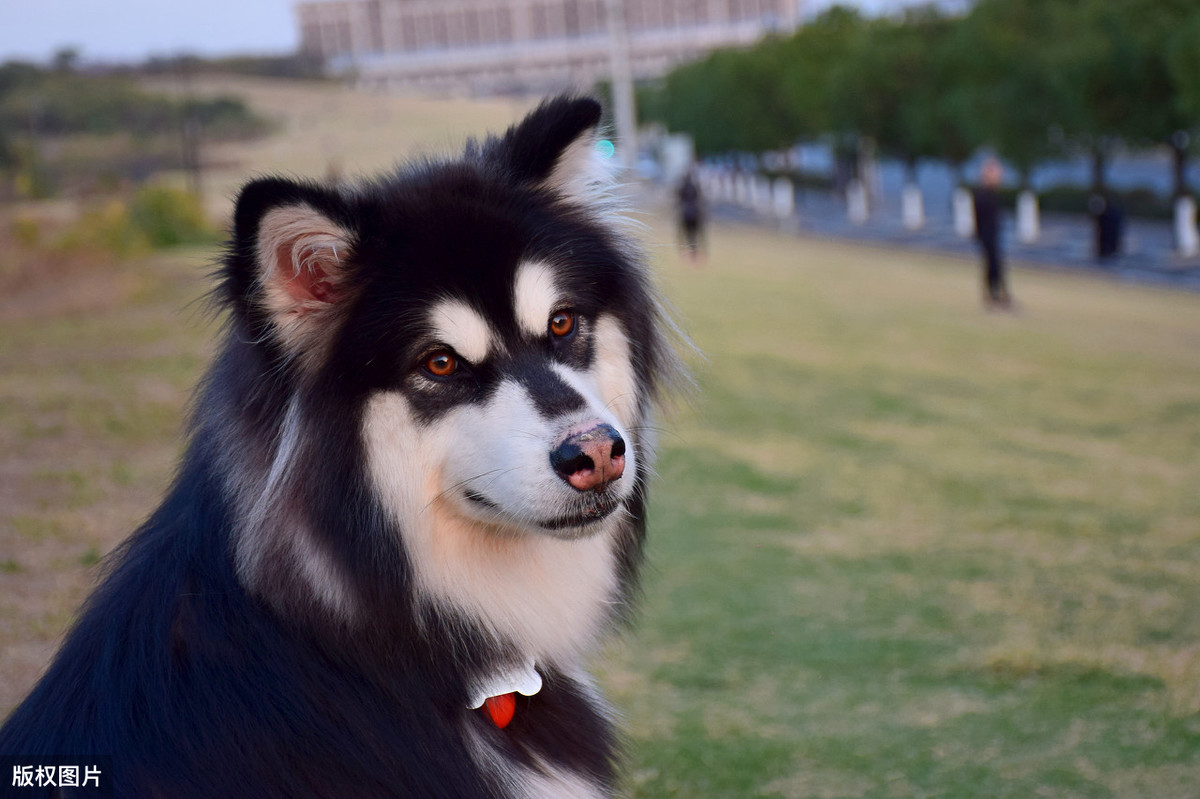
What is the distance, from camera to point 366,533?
2633mm

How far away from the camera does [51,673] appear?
256 cm

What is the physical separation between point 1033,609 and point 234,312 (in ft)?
14.0

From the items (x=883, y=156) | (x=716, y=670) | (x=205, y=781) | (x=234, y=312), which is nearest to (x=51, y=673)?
(x=205, y=781)

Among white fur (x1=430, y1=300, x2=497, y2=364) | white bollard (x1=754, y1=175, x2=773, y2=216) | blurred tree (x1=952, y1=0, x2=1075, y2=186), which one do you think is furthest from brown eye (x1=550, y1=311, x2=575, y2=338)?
white bollard (x1=754, y1=175, x2=773, y2=216)

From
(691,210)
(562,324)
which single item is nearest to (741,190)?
(691,210)

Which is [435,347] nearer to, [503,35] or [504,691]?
[504,691]

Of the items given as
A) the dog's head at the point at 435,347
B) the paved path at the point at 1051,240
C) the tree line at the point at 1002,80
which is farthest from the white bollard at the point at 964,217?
the dog's head at the point at 435,347

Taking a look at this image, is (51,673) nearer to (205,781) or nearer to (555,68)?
(205,781)

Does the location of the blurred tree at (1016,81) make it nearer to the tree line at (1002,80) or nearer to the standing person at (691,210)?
the tree line at (1002,80)

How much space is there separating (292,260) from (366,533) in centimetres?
63

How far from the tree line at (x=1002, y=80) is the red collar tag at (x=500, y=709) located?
2533cm

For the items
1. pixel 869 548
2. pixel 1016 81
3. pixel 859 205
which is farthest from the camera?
pixel 859 205

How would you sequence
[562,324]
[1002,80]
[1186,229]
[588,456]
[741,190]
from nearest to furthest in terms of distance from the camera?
[588,456]
[562,324]
[1186,229]
[1002,80]
[741,190]

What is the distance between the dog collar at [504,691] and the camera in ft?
8.92
